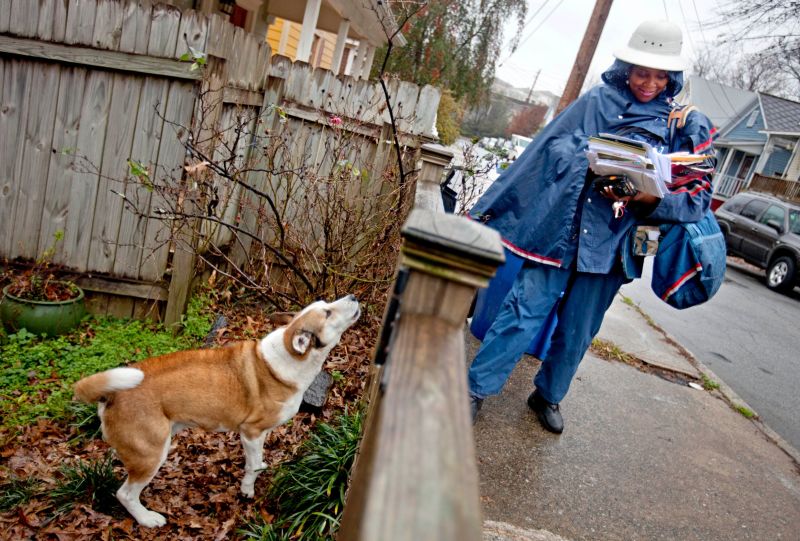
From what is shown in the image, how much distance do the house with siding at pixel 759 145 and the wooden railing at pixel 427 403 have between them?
109 ft

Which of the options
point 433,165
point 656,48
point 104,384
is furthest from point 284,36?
point 104,384

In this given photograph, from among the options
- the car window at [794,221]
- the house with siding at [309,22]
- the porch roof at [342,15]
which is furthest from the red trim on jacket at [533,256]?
the car window at [794,221]

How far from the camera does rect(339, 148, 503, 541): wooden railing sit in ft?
2.57

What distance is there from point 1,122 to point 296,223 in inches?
99.2

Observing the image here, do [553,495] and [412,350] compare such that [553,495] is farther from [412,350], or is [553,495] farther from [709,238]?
[412,350]

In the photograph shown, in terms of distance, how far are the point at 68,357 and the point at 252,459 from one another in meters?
2.14

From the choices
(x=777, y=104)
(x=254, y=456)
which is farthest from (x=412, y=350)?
(x=777, y=104)

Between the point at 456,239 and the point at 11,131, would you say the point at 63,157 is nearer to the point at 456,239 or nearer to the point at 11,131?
the point at 11,131

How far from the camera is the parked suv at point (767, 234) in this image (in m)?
15.3

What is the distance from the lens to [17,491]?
305cm

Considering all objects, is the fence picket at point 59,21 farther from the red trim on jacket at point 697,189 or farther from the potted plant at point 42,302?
the red trim on jacket at point 697,189

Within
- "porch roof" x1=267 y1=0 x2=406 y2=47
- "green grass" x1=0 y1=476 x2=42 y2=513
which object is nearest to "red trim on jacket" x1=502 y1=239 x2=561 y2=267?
"green grass" x1=0 y1=476 x2=42 y2=513

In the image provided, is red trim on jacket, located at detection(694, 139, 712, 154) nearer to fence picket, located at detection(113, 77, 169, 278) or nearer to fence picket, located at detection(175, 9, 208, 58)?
fence picket, located at detection(175, 9, 208, 58)

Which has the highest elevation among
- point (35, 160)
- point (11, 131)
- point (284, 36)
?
point (284, 36)
